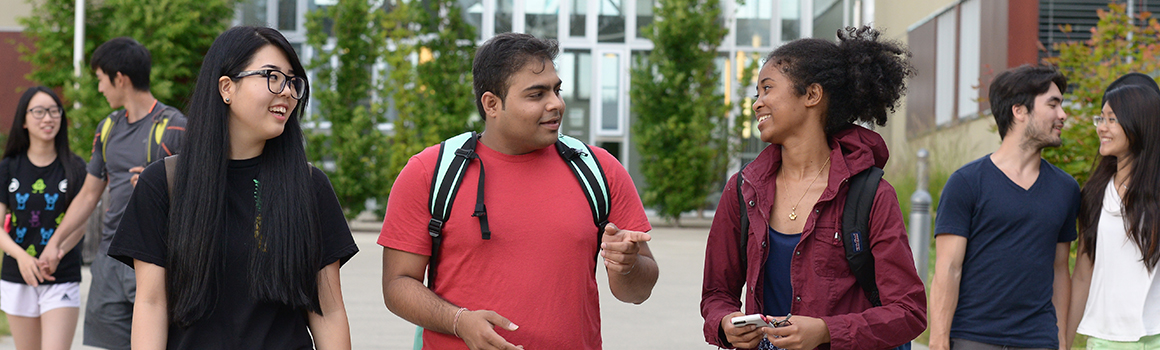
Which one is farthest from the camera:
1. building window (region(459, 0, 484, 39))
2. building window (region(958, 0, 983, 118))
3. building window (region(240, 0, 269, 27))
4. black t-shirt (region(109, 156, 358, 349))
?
building window (region(459, 0, 484, 39))

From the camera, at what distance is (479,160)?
10.3 ft

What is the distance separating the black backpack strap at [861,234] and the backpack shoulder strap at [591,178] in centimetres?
72

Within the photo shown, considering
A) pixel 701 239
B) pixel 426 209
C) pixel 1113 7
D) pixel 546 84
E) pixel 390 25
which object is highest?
pixel 390 25

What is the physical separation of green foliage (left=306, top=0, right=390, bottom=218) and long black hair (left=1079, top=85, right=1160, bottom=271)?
45.3 feet

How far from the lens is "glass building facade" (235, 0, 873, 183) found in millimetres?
19875

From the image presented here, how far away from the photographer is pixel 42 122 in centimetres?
544

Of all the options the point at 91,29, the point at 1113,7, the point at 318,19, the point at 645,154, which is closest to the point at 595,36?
the point at 645,154

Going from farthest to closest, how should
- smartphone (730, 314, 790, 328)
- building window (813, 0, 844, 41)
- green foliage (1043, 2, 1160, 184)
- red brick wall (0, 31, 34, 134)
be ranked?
building window (813, 0, 844, 41)
red brick wall (0, 31, 34, 134)
green foliage (1043, 2, 1160, 184)
smartphone (730, 314, 790, 328)

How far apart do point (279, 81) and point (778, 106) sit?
146 cm

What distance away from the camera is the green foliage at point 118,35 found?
15664 millimetres

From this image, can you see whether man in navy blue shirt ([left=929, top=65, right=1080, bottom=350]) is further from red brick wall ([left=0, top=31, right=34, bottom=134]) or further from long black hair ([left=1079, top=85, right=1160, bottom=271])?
red brick wall ([left=0, top=31, right=34, bottom=134])

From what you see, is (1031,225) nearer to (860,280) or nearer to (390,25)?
(860,280)

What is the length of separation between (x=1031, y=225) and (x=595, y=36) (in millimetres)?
16435

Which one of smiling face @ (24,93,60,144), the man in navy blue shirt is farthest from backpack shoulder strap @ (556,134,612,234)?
smiling face @ (24,93,60,144)
